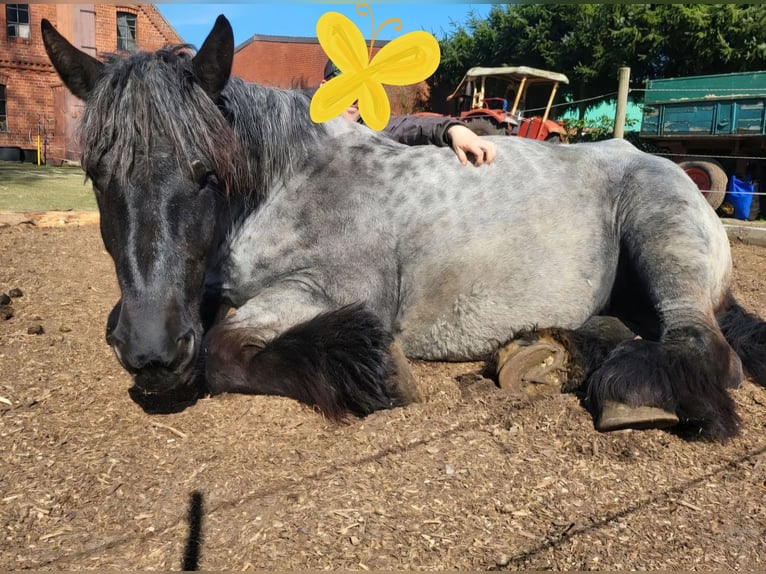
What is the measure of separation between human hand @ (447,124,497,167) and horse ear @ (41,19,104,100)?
1.73m

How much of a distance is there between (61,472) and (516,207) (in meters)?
2.29

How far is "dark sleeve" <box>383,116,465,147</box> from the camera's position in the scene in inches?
132

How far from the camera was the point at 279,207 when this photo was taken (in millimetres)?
2912

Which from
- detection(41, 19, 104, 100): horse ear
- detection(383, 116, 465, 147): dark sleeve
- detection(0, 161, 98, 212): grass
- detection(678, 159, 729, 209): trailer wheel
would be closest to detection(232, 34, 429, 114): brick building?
detection(0, 161, 98, 212): grass

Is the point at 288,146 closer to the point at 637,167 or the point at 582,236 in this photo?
the point at 582,236

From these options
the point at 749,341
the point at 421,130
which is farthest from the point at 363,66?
the point at 749,341

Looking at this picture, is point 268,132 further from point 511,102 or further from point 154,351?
point 511,102

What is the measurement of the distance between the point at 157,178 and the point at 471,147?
5.52 feet

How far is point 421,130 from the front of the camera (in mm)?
3559

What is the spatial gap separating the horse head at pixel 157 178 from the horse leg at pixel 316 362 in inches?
12.4

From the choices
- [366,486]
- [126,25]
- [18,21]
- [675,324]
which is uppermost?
[18,21]

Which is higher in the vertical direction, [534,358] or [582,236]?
[582,236]

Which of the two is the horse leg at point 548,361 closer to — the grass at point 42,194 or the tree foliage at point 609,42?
the grass at point 42,194

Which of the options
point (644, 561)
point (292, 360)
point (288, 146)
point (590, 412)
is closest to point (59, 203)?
point (288, 146)
